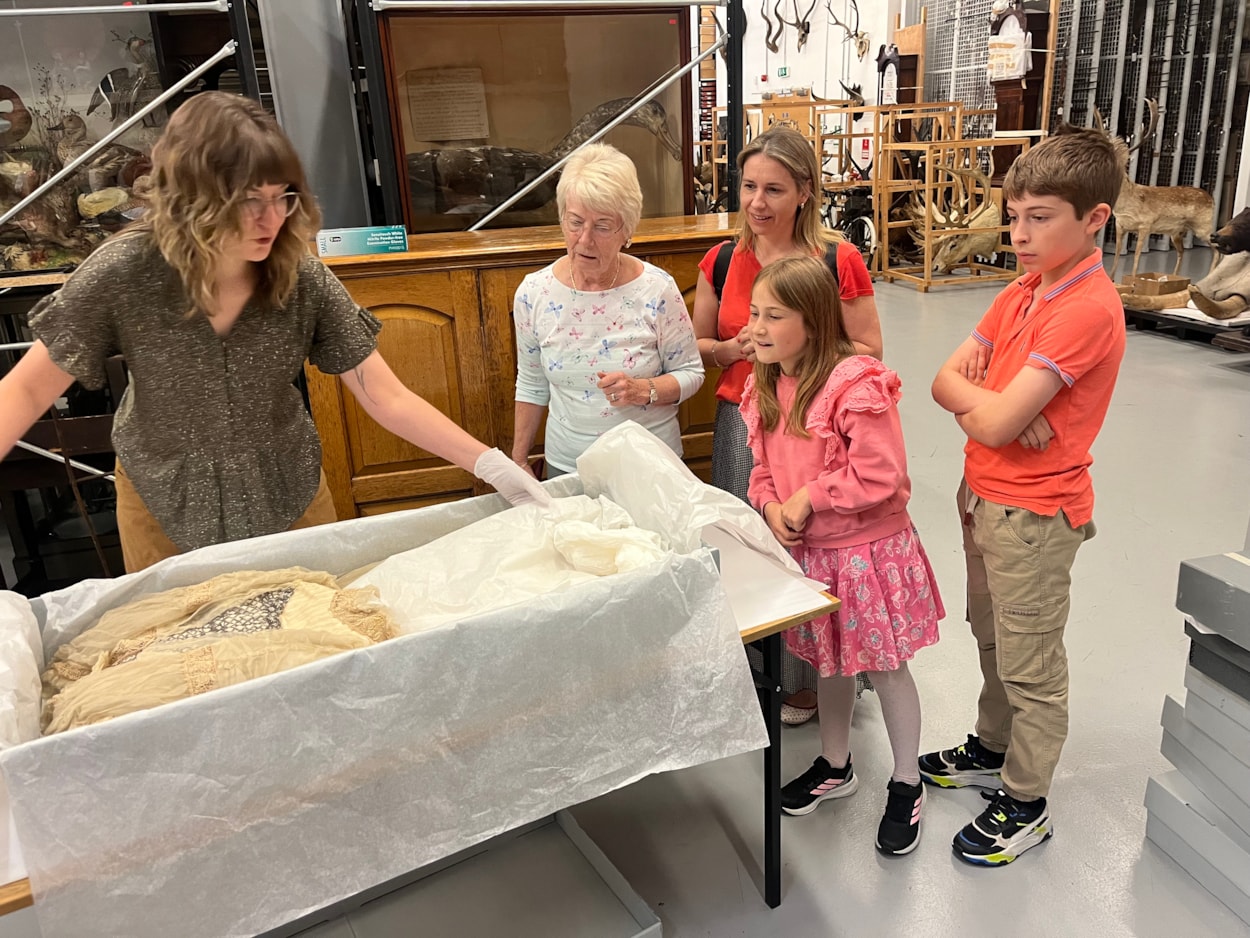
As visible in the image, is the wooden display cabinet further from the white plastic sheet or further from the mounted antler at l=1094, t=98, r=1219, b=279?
the mounted antler at l=1094, t=98, r=1219, b=279

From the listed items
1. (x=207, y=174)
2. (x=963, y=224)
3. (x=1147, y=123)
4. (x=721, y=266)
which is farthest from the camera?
(x=1147, y=123)

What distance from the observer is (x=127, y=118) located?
2.59m

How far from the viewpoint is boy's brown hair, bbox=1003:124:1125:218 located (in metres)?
1.46

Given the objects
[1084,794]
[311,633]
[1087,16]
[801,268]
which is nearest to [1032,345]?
[801,268]

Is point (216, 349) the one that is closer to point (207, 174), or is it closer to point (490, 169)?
point (207, 174)

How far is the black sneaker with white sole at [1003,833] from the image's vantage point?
5.67 feet

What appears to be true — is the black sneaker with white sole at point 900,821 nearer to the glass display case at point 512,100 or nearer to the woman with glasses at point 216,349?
the woman with glasses at point 216,349

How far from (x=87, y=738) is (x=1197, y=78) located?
9.71 metres

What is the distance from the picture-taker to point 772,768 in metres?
1.58

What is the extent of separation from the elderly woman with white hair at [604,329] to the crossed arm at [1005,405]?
56 cm

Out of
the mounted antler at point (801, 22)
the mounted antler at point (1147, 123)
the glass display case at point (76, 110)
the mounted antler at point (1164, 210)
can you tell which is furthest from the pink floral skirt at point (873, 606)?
the mounted antler at point (801, 22)

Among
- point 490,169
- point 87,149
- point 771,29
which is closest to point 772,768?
point 490,169

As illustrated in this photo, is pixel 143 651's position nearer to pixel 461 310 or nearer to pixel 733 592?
pixel 733 592

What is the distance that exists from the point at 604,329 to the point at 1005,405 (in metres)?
0.82
